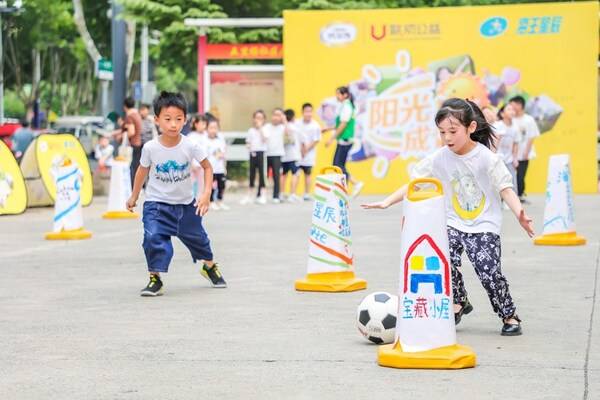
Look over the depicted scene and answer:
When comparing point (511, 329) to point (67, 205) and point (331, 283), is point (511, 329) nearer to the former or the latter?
point (331, 283)

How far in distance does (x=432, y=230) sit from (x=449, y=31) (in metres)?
19.7

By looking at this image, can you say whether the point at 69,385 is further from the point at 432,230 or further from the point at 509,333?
the point at 509,333

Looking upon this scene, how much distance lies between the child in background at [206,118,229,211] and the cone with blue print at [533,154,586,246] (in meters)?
7.84

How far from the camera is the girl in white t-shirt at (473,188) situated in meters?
7.89

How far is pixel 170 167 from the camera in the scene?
34.5 ft

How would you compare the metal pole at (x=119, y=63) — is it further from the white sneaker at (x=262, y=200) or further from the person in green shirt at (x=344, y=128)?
the person in green shirt at (x=344, y=128)

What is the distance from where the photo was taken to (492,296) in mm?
8102

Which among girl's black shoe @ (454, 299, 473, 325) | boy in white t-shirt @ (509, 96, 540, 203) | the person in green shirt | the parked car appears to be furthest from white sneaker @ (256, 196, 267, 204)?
the parked car

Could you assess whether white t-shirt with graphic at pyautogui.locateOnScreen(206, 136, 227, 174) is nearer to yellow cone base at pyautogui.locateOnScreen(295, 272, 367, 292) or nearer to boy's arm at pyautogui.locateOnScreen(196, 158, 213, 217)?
boy's arm at pyautogui.locateOnScreen(196, 158, 213, 217)

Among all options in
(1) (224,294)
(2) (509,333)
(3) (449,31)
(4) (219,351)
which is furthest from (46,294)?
(3) (449,31)

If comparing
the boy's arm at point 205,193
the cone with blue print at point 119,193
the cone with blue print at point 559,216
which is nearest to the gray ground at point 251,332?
the cone with blue print at point 559,216

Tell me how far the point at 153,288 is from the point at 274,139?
1291cm

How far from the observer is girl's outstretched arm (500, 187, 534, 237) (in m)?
7.62

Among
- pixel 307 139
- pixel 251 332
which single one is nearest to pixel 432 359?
pixel 251 332
